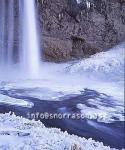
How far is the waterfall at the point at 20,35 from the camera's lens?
13664 millimetres

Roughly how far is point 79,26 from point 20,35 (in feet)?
8.69

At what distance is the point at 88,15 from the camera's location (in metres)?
15.2

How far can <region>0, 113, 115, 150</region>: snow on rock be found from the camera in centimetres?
554

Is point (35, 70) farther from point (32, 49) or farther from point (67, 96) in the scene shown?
point (67, 96)

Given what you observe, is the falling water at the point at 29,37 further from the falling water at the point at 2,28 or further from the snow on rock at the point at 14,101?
the snow on rock at the point at 14,101

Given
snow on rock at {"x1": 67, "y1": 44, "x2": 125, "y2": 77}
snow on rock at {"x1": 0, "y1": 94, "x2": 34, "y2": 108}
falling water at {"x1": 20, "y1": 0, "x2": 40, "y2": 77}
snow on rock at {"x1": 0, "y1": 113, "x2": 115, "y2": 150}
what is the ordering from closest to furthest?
snow on rock at {"x1": 0, "y1": 113, "x2": 115, "y2": 150} → snow on rock at {"x1": 0, "y1": 94, "x2": 34, "y2": 108} → snow on rock at {"x1": 67, "y1": 44, "x2": 125, "y2": 77} → falling water at {"x1": 20, "y1": 0, "x2": 40, "y2": 77}

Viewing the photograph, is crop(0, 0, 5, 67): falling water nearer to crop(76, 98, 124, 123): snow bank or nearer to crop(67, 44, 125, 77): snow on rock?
crop(67, 44, 125, 77): snow on rock

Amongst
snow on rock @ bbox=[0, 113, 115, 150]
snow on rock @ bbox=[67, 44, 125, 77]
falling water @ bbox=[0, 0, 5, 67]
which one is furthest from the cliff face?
snow on rock @ bbox=[0, 113, 115, 150]

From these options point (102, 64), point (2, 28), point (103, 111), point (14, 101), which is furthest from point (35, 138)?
point (2, 28)

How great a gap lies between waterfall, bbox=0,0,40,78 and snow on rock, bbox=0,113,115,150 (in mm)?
6905

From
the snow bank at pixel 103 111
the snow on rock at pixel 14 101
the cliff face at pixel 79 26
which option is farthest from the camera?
the cliff face at pixel 79 26

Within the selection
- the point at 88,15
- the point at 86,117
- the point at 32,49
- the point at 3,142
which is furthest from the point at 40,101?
the point at 88,15

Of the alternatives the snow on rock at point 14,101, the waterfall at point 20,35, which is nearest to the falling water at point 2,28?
the waterfall at point 20,35

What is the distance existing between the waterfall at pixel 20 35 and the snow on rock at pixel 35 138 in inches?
272
